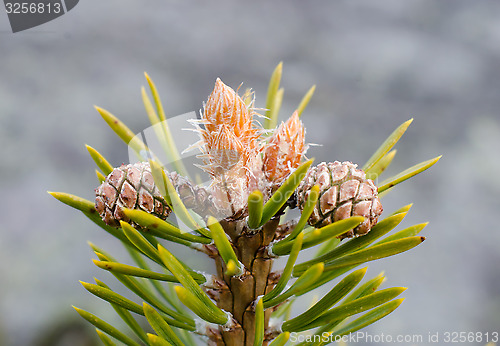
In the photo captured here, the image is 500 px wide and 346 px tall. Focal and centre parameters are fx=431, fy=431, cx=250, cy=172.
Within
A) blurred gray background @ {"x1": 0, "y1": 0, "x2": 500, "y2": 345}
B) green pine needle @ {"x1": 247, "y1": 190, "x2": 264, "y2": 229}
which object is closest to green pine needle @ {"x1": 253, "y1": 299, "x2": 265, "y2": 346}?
green pine needle @ {"x1": 247, "y1": 190, "x2": 264, "y2": 229}

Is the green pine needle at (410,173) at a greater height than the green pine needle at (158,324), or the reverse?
the green pine needle at (410,173)

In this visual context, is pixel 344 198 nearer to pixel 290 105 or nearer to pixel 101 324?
pixel 101 324

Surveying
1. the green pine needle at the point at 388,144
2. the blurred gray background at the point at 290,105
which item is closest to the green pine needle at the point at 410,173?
the green pine needle at the point at 388,144

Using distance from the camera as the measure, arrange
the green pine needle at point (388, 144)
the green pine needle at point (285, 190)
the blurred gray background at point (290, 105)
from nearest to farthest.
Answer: the green pine needle at point (285, 190)
the green pine needle at point (388, 144)
the blurred gray background at point (290, 105)

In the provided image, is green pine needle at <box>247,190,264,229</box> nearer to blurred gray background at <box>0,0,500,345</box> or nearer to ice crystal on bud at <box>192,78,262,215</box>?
ice crystal on bud at <box>192,78,262,215</box>

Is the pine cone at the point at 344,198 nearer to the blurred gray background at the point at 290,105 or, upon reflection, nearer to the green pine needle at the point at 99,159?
the green pine needle at the point at 99,159

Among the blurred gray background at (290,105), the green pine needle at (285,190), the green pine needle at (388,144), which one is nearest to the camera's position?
the green pine needle at (285,190)

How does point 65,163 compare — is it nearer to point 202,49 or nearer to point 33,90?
point 33,90
